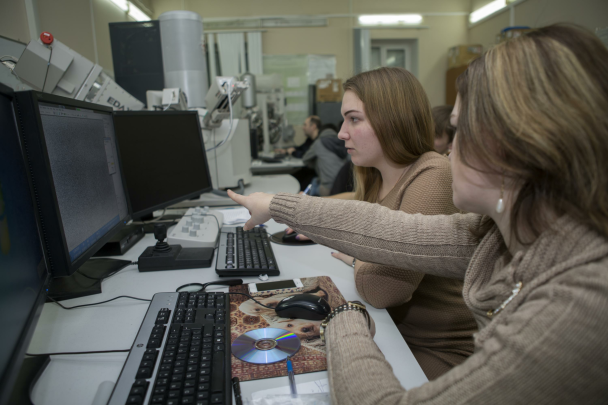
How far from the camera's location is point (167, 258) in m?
1.03

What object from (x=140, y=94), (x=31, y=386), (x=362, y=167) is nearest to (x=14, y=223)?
(x=31, y=386)

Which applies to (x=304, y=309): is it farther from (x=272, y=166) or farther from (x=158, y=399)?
(x=272, y=166)

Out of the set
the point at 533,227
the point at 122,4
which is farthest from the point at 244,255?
the point at 122,4

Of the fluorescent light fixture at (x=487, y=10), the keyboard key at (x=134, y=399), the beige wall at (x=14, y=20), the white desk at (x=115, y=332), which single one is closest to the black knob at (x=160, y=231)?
the white desk at (x=115, y=332)

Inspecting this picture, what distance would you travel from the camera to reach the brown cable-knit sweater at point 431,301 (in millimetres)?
860

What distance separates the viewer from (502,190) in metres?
0.52

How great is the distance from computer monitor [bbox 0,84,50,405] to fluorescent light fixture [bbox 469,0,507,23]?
19.3 ft

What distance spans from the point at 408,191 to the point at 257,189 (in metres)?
1.39

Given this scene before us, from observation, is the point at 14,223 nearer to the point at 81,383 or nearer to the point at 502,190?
the point at 81,383

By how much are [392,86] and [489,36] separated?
5.23 metres

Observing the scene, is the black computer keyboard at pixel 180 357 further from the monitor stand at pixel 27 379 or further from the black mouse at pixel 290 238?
the black mouse at pixel 290 238

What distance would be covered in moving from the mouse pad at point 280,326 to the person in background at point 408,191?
3.7 inches

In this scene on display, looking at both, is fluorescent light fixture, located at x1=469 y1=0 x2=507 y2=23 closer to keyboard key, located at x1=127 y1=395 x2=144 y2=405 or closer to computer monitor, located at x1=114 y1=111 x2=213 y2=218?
computer monitor, located at x1=114 y1=111 x2=213 y2=218

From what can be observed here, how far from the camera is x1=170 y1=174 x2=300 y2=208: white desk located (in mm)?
1775
